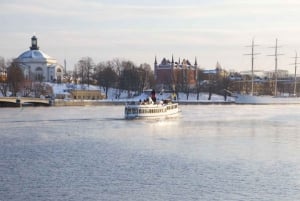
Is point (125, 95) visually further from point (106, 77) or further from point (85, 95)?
point (85, 95)

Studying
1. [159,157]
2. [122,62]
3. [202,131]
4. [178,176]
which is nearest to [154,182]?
[178,176]

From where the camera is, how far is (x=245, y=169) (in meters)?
21.7

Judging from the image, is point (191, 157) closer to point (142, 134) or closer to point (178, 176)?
point (178, 176)

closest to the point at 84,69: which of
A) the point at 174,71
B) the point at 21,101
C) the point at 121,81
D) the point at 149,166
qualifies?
the point at 121,81

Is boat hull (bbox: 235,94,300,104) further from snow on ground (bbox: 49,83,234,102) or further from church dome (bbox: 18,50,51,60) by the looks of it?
church dome (bbox: 18,50,51,60)

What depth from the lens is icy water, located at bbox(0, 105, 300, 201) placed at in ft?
58.2

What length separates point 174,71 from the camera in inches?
5773

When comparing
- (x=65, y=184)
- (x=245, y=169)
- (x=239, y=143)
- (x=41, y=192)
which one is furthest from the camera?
(x=239, y=143)

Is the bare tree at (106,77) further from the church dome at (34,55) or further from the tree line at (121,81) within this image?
the church dome at (34,55)

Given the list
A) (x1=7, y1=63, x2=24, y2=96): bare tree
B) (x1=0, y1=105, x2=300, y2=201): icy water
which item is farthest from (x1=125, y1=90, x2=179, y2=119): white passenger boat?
(x1=7, y1=63, x2=24, y2=96): bare tree

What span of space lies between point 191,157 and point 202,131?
1369cm

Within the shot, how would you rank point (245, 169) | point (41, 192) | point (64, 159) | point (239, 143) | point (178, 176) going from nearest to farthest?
point (41, 192)
point (178, 176)
point (245, 169)
point (64, 159)
point (239, 143)

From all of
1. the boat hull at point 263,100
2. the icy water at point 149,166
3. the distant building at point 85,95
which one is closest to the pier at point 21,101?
the distant building at point 85,95

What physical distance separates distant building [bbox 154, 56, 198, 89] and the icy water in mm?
102481
